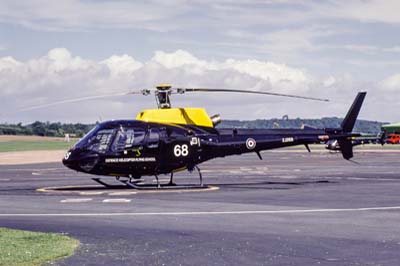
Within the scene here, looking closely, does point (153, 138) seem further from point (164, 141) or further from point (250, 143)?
point (250, 143)

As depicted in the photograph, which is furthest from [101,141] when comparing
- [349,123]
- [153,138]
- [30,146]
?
[30,146]

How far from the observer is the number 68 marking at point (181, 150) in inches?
1089

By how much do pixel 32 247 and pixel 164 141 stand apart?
14.2 m

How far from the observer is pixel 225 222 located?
17.3 metres

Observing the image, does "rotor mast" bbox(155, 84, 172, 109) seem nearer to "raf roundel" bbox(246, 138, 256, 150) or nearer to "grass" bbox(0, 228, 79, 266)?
"raf roundel" bbox(246, 138, 256, 150)

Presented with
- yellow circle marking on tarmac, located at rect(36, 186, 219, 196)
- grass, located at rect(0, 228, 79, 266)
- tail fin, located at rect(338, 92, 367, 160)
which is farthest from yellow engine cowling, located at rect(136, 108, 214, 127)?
grass, located at rect(0, 228, 79, 266)

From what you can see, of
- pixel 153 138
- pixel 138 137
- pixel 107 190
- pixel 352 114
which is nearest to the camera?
pixel 138 137

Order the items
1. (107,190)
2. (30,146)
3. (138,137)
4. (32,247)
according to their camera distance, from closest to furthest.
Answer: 1. (32,247)
2. (138,137)
3. (107,190)
4. (30,146)

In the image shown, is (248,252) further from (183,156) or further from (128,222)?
(183,156)

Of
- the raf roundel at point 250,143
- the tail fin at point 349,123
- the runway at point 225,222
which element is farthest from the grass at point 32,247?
the tail fin at point 349,123

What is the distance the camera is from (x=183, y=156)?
27.8 meters

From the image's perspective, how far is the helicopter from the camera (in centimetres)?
2698

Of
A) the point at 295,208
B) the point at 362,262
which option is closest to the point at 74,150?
the point at 295,208

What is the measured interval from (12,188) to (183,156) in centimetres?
665
